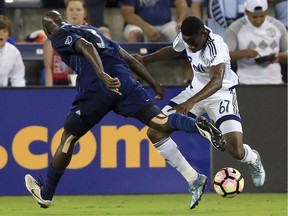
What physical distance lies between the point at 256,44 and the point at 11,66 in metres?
3.13

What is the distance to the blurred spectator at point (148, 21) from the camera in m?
13.1

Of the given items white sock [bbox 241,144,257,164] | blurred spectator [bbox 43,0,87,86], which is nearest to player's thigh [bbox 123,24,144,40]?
blurred spectator [bbox 43,0,87,86]

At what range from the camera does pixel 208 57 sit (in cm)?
978

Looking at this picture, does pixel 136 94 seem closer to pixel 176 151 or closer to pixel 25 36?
pixel 176 151

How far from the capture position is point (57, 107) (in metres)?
11.8

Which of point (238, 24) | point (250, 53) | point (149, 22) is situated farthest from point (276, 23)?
point (149, 22)

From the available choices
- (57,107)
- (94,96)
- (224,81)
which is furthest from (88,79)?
(57,107)

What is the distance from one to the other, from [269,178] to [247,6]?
2.22 metres

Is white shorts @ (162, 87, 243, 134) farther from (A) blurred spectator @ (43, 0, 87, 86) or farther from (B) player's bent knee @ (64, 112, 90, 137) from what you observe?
(A) blurred spectator @ (43, 0, 87, 86)

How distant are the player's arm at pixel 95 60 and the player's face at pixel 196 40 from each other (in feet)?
3.62

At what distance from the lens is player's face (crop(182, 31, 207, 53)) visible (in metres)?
9.50

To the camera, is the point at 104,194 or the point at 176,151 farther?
the point at 104,194

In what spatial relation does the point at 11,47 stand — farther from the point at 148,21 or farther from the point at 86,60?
the point at 86,60

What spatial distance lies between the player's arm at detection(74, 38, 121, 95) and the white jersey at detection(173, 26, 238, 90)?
1363 mm
